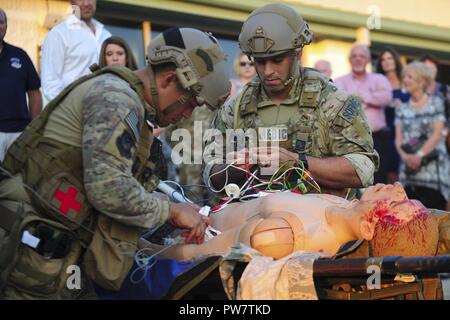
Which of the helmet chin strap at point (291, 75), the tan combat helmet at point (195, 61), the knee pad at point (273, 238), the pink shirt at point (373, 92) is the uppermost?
the pink shirt at point (373, 92)

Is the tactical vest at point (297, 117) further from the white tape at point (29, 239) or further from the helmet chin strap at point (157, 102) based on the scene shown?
the white tape at point (29, 239)

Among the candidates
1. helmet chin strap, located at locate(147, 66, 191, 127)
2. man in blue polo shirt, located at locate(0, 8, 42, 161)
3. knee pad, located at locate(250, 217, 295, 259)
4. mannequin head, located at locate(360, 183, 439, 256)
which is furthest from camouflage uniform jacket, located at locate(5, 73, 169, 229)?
man in blue polo shirt, located at locate(0, 8, 42, 161)

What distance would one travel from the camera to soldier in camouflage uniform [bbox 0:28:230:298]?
10.9 ft

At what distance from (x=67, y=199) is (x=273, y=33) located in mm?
1685

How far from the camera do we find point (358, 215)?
12.6 feet

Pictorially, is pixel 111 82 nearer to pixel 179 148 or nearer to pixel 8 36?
pixel 179 148

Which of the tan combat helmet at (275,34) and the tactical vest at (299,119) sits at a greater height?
the tan combat helmet at (275,34)

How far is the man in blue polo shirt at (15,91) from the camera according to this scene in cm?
592

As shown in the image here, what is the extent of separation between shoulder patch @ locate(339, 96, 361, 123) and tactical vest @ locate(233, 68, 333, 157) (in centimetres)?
15

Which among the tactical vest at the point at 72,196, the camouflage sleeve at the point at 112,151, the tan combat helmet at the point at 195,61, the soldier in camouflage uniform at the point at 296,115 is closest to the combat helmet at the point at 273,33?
the soldier in camouflage uniform at the point at 296,115

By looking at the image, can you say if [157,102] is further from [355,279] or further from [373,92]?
[373,92]

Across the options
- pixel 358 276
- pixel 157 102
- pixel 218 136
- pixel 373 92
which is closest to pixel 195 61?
pixel 157 102

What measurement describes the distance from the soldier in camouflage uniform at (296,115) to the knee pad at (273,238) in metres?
0.75

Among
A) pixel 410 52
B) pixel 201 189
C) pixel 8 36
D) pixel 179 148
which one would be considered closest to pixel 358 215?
pixel 201 189
